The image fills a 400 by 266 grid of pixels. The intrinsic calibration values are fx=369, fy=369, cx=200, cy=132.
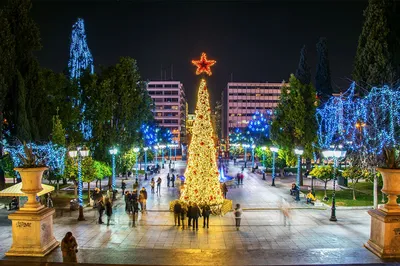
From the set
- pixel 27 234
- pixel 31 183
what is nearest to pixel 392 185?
pixel 31 183

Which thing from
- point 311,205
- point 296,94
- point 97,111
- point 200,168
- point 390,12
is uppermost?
point 390,12

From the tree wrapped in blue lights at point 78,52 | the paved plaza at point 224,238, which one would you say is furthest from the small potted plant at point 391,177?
the tree wrapped in blue lights at point 78,52

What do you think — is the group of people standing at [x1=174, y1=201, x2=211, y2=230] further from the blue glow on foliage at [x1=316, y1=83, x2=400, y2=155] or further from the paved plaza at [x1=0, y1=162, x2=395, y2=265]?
the blue glow on foliage at [x1=316, y1=83, x2=400, y2=155]

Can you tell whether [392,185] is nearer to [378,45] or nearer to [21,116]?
[378,45]

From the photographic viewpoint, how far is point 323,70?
60.8m

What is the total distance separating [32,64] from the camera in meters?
32.0

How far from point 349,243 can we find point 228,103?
12624cm

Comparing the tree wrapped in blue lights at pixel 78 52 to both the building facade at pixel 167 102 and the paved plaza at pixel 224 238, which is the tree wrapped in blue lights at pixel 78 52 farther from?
the building facade at pixel 167 102

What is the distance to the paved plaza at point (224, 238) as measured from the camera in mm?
11719

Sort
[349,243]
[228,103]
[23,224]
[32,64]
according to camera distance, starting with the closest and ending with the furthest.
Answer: [23,224], [349,243], [32,64], [228,103]

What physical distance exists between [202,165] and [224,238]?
19.8ft

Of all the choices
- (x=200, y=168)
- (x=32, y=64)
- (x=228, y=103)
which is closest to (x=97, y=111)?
(x=32, y=64)

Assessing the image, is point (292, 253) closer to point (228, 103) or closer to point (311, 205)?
point (311, 205)

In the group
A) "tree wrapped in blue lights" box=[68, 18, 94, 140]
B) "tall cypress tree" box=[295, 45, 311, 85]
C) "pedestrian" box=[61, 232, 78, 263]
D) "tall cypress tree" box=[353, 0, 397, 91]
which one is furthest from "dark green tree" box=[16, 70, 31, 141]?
"tall cypress tree" box=[295, 45, 311, 85]
